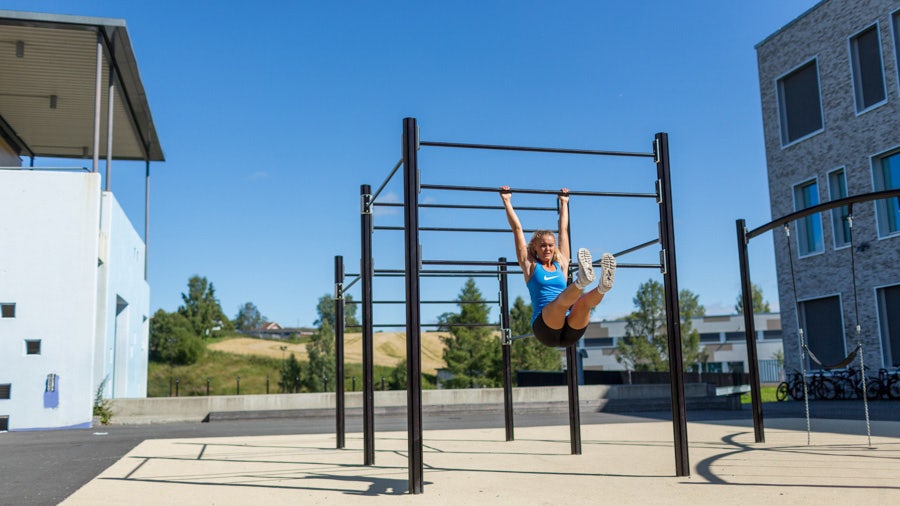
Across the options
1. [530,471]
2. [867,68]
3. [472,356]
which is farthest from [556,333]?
[472,356]

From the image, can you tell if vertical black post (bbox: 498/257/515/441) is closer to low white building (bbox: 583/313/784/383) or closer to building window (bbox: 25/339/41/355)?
building window (bbox: 25/339/41/355)

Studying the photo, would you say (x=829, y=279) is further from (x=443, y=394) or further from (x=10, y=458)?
(x=10, y=458)

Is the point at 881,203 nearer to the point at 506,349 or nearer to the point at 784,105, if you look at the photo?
the point at 784,105

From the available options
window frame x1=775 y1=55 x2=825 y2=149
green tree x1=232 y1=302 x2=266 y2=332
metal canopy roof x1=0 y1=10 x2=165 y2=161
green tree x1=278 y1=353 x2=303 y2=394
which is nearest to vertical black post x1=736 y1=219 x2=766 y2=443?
metal canopy roof x1=0 y1=10 x2=165 y2=161

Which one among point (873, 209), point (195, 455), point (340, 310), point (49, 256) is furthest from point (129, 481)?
point (873, 209)

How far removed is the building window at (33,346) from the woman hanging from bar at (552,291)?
11.2 meters

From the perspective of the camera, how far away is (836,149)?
61.0ft

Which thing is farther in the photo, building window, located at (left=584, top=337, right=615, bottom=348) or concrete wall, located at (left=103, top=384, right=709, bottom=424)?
building window, located at (left=584, top=337, right=615, bottom=348)

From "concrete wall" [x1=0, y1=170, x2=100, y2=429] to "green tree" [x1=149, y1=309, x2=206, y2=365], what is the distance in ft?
109

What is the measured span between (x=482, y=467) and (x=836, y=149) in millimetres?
15854

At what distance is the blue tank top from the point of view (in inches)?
229

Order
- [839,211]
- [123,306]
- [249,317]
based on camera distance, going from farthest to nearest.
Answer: [249,317] < [123,306] < [839,211]

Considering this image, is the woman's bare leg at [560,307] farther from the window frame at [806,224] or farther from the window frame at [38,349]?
the window frame at [806,224]

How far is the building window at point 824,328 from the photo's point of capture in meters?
18.5
